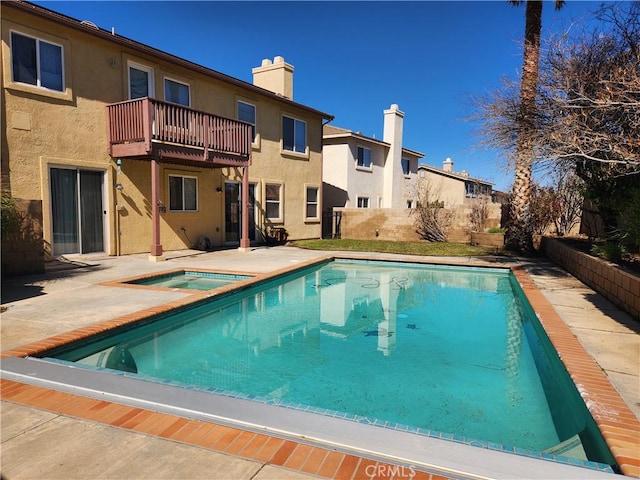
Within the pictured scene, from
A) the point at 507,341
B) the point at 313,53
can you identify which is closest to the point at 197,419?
the point at 507,341

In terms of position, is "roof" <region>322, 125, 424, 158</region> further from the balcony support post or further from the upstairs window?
the balcony support post

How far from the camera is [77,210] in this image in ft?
36.3

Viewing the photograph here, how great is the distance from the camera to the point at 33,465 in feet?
8.00

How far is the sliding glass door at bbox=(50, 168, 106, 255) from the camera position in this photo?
10.6 metres

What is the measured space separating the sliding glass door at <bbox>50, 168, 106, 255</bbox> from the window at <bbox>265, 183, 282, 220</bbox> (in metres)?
7.56

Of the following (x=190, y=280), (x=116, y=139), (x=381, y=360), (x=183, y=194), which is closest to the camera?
(x=381, y=360)

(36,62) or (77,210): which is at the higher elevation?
(36,62)

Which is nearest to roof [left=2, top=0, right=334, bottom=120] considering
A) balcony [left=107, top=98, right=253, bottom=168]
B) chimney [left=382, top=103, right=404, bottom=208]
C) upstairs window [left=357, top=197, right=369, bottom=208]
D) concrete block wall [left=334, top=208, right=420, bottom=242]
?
balcony [left=107, top=98, right=253, bottom=168]

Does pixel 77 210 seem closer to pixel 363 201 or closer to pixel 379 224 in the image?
pixel 379 224

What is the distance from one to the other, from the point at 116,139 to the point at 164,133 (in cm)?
147

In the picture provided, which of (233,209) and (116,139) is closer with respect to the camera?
(116,139)

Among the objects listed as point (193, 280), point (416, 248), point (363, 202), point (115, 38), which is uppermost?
point (115, 38)

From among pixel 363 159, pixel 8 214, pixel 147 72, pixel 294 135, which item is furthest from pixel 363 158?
pixel 8 214

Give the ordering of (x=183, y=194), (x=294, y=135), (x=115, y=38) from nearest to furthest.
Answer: (x=115, y=38), (x=183, y=194), (x=294, y=135)
